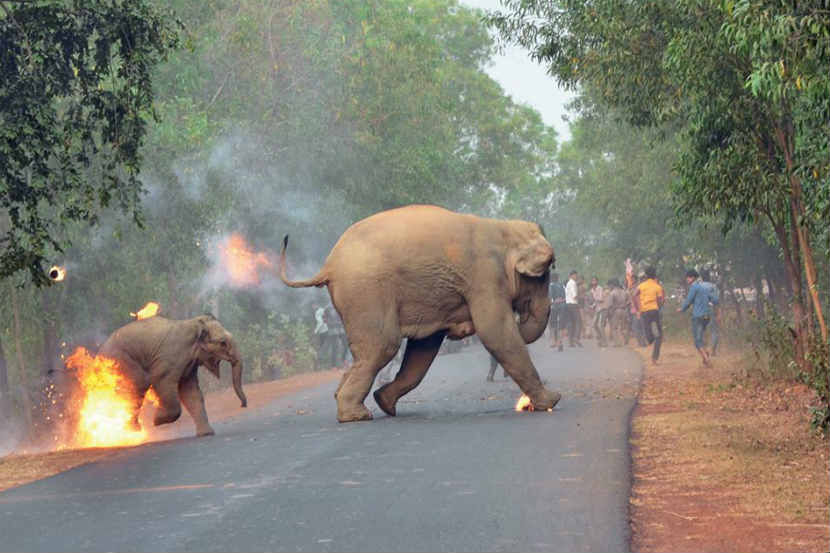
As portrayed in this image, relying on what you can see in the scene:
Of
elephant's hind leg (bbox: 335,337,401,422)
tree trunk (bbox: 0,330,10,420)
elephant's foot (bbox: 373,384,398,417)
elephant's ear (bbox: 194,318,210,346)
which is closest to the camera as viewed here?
elephant's hind leg (bbox: 335,337,401,422)

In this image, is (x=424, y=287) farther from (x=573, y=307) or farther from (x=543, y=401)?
(x=573, y=307)

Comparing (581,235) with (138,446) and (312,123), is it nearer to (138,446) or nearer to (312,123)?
(312,123)

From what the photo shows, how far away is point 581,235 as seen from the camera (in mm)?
87812

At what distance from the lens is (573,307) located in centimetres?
3556

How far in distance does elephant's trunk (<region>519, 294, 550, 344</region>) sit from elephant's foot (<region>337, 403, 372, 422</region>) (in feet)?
7.85

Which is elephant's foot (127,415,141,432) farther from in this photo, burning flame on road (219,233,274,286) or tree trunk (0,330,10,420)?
burning flame on road (219,233,274,286)

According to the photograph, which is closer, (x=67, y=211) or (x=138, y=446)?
(x=67, y=211)

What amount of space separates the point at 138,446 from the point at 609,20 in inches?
305

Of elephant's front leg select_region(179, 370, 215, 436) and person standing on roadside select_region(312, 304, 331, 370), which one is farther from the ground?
person standing on roadside select_region(312, 304, 331, 370)

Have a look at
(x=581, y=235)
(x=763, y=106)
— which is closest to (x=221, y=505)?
(x=763, y=106)

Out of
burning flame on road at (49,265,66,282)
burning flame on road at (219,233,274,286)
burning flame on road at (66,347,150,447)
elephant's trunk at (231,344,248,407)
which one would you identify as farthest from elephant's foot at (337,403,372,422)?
burning flame on road at (219,233,274,286)

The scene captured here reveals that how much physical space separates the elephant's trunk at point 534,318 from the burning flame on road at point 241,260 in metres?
14.9

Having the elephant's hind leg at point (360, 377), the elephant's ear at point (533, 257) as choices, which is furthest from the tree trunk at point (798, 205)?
the elephant's hind leg at point (360, 377)

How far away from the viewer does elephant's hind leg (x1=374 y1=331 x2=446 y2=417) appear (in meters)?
15.6
